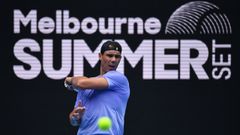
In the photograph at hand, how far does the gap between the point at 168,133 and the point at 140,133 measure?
354mm

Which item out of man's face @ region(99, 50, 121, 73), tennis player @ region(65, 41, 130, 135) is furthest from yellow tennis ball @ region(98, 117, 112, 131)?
man's face @ region(99, 50, 121, 73)

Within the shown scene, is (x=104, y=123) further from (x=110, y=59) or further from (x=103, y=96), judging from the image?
(x=110, y=59)

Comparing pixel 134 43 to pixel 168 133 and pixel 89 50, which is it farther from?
pixel 168 133

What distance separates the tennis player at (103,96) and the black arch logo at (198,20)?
2507 mm

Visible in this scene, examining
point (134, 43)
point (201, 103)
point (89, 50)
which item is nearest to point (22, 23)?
point (89, 50)

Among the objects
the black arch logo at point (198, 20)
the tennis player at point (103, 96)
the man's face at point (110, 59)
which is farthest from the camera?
the black arch logo at point (198, 20)

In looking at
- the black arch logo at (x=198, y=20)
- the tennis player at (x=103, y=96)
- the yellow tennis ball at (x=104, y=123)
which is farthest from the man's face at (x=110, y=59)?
the black arch logo at (x=198, y=20)

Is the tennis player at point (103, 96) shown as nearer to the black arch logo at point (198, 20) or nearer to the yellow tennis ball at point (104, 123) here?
the yellow tennis ball at point (104, 123)

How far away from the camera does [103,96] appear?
5.36m

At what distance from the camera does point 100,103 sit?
5324mm

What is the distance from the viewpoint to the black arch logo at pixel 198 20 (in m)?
7.92

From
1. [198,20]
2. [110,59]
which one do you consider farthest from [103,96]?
[198,20]

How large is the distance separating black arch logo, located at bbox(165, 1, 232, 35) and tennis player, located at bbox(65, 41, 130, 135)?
2507mm

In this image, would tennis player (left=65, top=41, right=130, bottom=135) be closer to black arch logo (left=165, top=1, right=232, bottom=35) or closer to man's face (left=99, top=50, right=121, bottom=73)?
man's face (left=99, top=50, right=121, bottom=73)
